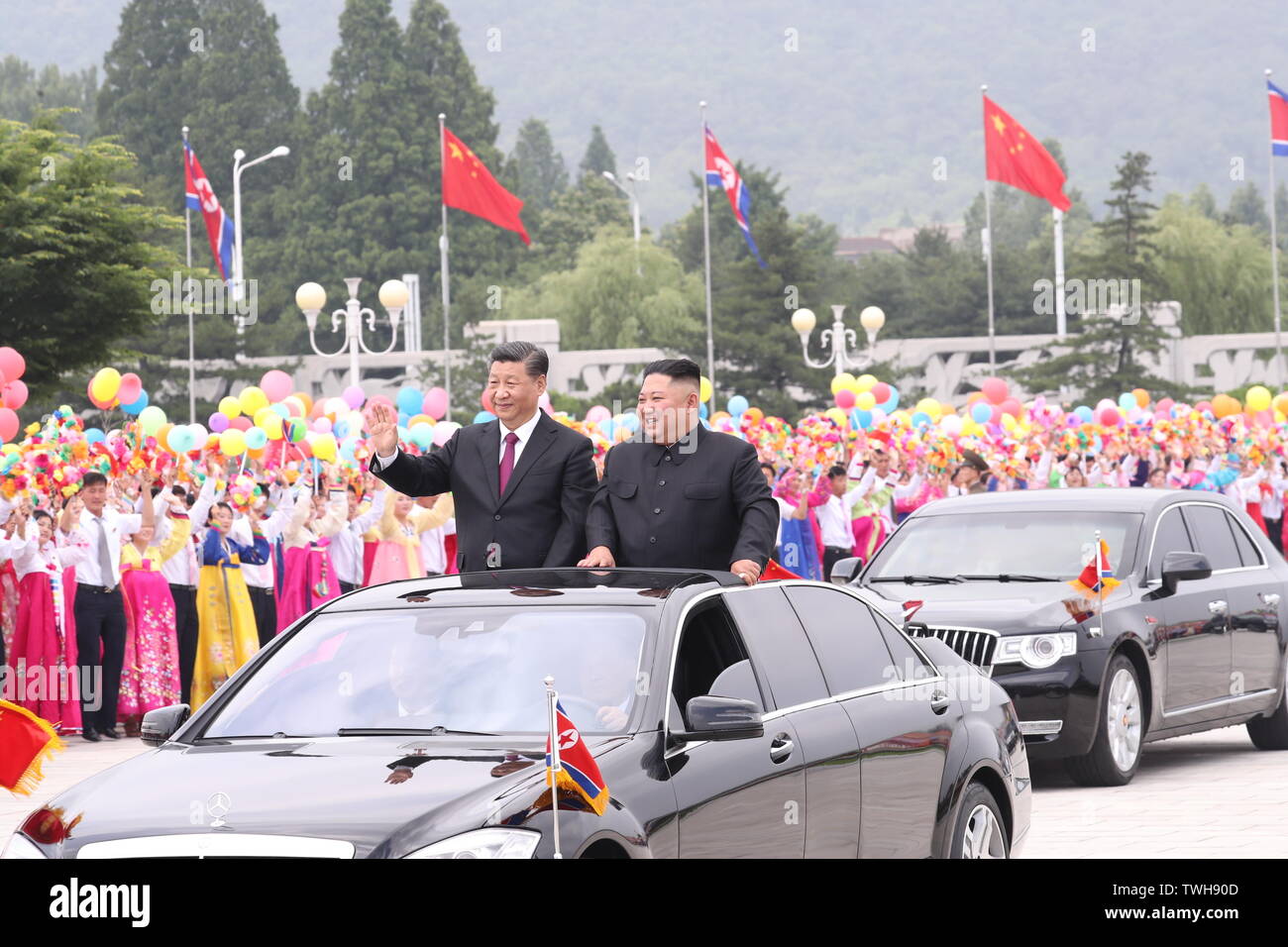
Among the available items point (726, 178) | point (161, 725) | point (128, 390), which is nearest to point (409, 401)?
point (128, 390)

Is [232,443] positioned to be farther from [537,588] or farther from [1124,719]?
[537,588]

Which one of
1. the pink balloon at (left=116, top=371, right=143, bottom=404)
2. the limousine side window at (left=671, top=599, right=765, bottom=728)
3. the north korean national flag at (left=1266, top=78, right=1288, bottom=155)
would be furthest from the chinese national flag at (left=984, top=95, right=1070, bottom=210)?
the limousine side window at (left=671, top=599, right=765, bottom=728)

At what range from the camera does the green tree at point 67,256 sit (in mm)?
26672

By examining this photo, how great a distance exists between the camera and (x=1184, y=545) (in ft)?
43.5

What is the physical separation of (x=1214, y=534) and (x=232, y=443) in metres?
9.61

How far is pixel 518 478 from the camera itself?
8.74 m

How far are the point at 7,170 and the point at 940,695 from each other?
2182cm

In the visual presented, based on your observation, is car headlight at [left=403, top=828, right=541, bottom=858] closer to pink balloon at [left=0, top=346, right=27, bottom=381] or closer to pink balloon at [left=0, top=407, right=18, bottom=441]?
pink balloon at [left=0, top=407, right=18, bottom=441]

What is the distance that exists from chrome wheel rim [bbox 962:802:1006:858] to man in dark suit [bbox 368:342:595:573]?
196 cm

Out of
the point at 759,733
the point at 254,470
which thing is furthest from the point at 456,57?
the point at 759,733

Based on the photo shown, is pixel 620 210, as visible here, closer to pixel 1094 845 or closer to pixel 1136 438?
pixel 1136 438

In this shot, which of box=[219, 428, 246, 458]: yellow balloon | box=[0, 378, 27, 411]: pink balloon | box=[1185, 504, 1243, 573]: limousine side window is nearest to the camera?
box=[1185, 504, 1243, 573]: limousine side window

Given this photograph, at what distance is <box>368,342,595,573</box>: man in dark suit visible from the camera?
28.5ft

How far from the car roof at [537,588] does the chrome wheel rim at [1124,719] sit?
5.23 metres
